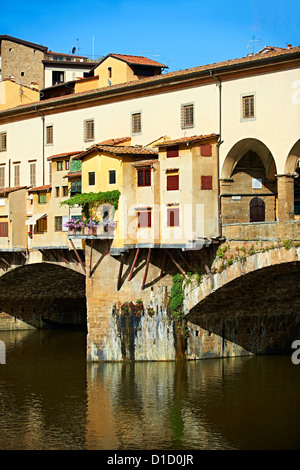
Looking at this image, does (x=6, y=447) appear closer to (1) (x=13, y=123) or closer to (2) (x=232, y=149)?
(2) (x=232, y=149)

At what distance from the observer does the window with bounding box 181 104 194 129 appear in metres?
45.2

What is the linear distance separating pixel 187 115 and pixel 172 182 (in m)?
4.10

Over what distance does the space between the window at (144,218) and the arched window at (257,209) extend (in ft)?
17.7

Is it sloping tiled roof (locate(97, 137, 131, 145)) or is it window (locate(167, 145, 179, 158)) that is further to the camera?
sloping tiled roof (locate(97, 137, 131, 145))

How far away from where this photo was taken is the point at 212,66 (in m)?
43.5

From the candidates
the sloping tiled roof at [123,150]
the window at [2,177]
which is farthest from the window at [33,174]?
the sloping tiled roof at [123,150]

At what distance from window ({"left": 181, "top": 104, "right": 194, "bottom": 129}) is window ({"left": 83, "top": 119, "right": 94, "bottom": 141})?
26.7ft

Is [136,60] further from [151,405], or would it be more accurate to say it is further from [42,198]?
[151,405]

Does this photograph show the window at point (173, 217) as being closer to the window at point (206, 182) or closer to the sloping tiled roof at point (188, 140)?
the window at point (206, 182)

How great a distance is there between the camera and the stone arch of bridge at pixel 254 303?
4066 cm

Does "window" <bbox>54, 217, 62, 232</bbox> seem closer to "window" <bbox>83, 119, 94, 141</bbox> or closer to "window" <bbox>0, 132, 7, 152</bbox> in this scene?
"window" <bbox>83, 119, 94, 141</bbox>

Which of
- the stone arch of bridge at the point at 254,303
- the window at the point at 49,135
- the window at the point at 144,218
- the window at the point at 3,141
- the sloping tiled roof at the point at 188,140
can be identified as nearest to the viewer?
the stone arch of bridge at the point at 254,303

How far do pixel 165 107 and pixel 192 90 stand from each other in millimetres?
2301

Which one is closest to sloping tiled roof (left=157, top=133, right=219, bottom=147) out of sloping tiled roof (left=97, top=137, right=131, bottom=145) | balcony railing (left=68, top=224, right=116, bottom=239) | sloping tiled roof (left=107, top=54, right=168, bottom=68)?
sloping tiled roof (left=97, top=137, right=131, bottom=145)
